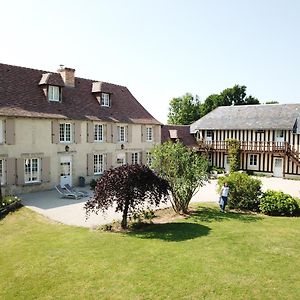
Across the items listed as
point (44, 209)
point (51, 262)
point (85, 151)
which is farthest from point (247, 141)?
point (51, 262)

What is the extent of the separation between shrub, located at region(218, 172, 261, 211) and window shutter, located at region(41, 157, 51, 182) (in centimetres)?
1149

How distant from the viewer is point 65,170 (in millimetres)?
23578

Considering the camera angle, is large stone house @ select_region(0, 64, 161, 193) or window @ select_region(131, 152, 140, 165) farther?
window @ select_region(131, 152, 140, 165)

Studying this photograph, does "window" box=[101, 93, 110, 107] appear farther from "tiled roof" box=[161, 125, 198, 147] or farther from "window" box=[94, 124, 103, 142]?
"tiled roof" box=[161, 125, 198, 147]

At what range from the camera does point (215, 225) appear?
A: 529 inches

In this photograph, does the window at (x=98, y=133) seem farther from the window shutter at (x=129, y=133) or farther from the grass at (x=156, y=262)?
the grass at (x=156, y=262)

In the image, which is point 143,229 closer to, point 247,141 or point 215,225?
point 215,225

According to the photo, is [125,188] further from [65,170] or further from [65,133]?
[65,133]

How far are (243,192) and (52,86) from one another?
1488cm

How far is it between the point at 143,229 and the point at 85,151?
1283cm

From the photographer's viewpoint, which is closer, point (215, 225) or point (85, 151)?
point (215, 225)

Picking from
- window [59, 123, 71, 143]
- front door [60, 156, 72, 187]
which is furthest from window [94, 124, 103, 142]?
front door [60, 156, 72, 187]

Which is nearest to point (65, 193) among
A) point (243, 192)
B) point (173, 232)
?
point (173, 232)

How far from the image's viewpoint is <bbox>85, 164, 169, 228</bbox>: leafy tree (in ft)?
40.9
